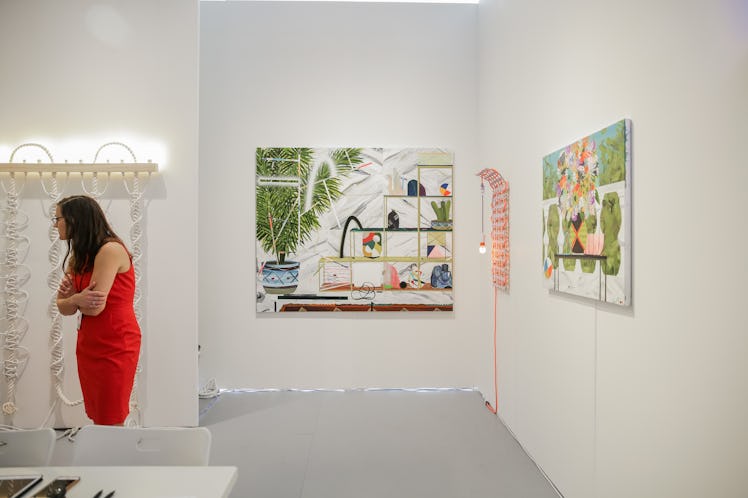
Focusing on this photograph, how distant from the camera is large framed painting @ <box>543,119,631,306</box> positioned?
162 centimetres

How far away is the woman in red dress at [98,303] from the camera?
2020mm

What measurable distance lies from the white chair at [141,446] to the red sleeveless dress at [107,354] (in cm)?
77

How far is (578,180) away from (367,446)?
1.92 m

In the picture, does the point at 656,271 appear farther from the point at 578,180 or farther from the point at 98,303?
the point at 98,303

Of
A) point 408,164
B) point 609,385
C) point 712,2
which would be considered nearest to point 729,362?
point 609,385

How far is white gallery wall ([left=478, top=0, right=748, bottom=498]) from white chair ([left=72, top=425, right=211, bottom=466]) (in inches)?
55.4

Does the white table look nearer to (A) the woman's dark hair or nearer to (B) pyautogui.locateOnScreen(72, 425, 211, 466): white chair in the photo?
(B) pyautogui.locateOnScreen(72, 425, 211, 466): white chair

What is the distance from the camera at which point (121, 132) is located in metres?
3.06

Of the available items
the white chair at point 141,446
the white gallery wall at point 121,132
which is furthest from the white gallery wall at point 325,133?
the white chair at point 141,446

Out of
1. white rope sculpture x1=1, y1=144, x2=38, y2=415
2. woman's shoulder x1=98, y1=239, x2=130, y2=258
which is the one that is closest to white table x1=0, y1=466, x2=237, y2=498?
woman's shoulder x1=98, y1=239, x2=130, y2=258

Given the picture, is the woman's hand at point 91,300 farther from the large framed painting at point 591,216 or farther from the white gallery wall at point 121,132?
the large framed painting at point 591,216

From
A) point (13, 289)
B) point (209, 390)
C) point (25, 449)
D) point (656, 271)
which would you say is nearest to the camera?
point (25, 449)

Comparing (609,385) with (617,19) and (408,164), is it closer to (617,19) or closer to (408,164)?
(617,19)

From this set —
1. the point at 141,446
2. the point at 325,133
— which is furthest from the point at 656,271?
the point at 325,133
